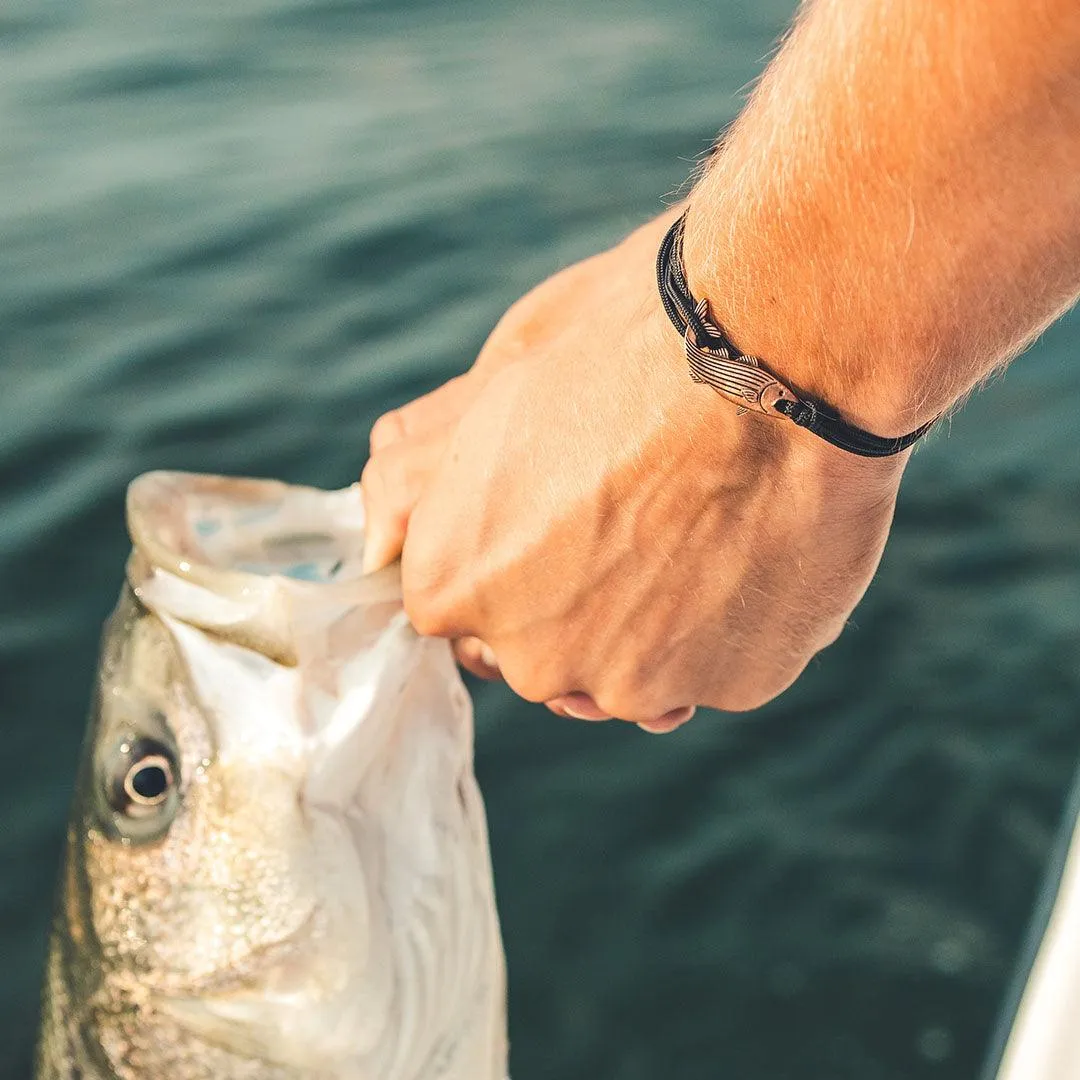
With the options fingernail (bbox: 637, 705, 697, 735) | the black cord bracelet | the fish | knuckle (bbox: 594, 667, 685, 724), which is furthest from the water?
the black cord bracelet

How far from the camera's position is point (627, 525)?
1674 millimetres

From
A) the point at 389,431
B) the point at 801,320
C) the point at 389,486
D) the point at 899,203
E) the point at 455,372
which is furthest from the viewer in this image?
the point at 455,372

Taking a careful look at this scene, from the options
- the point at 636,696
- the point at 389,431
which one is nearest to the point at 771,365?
the point at 636,696

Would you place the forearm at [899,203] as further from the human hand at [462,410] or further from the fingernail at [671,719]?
the fingernail at [671,719]

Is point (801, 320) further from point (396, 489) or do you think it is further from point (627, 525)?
point (396, 489)

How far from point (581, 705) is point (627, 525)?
391mm

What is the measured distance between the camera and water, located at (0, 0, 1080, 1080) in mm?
3207

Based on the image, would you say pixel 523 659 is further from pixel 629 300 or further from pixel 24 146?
pixel 24 146

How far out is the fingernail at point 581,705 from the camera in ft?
6.40

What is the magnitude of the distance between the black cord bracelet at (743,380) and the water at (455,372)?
200cm

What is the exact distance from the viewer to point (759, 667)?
191 cm

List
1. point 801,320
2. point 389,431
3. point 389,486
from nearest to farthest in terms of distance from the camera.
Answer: point 801,320 → point 389,486 → point 389,431

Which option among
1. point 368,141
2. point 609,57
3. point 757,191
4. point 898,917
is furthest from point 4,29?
point 757,191

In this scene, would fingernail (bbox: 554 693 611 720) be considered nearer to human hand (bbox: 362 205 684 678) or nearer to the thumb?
human hand (bbox: 362 205 684 678)
